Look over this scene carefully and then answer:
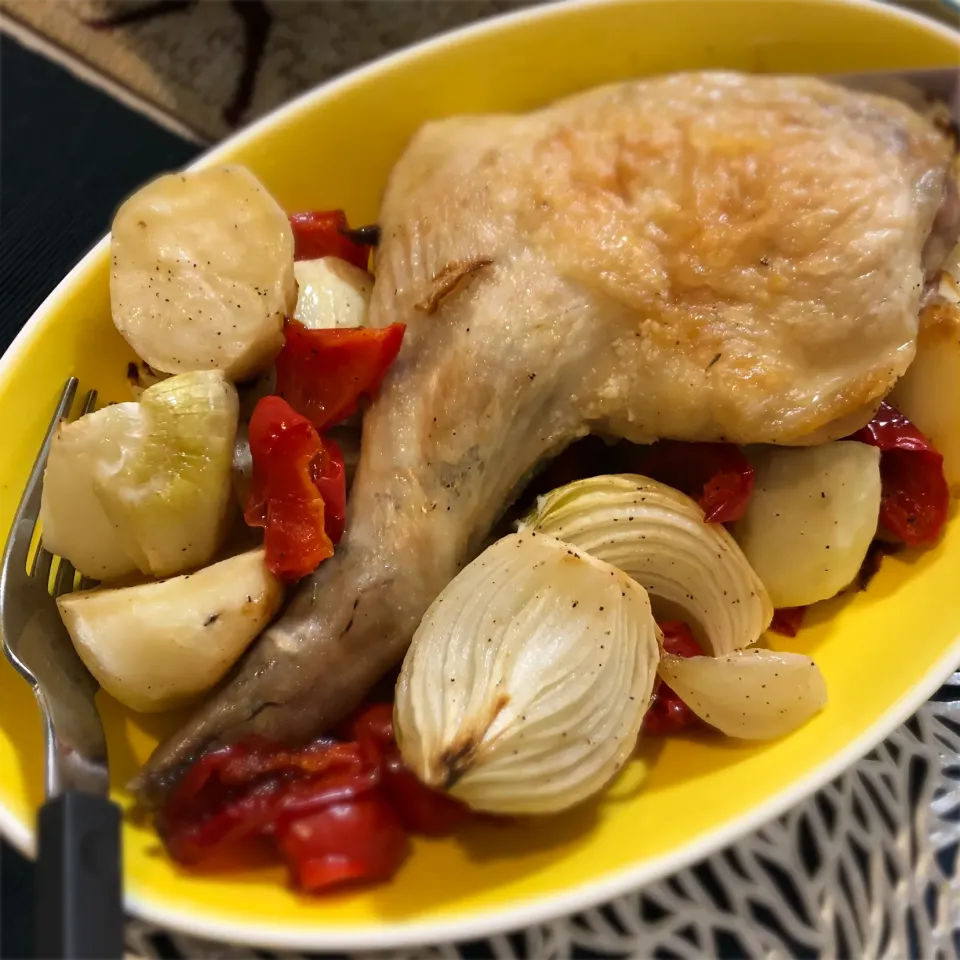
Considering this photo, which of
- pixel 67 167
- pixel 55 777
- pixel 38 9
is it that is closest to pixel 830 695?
pixel 55 777

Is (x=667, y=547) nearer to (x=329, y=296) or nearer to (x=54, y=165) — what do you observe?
(x=329, y=296)

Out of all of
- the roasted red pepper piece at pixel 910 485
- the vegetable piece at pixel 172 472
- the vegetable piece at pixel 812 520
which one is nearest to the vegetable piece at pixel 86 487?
the vegetable piece at pixel 172 472

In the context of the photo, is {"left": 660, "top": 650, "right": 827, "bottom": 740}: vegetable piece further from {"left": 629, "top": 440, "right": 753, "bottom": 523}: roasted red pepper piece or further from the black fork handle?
the black fork handle

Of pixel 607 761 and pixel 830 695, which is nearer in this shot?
pixel 607 761

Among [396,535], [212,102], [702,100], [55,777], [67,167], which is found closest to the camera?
[55,777]

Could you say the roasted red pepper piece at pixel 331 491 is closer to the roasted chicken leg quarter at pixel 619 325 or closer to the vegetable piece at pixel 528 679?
the roasted chicken leg quarter at pixel 619 325

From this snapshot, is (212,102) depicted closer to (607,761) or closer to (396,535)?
(396,535)
